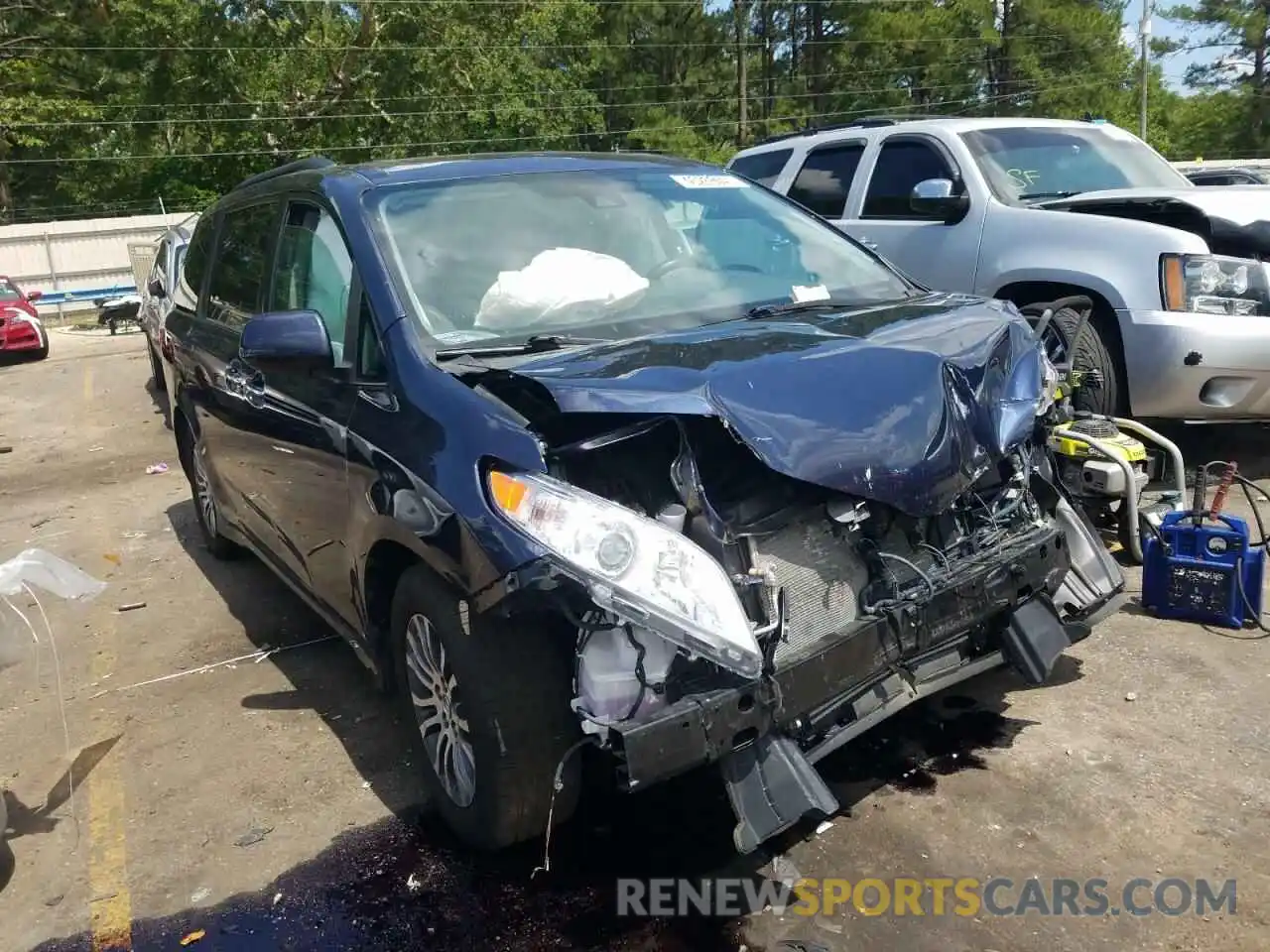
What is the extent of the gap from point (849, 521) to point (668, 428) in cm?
56

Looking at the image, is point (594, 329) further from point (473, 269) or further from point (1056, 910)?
point (1056, 910)

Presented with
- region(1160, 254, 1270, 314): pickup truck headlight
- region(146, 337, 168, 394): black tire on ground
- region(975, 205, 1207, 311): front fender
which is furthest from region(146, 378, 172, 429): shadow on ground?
region(1160, 254, 1270, 314): pickup truck headlight

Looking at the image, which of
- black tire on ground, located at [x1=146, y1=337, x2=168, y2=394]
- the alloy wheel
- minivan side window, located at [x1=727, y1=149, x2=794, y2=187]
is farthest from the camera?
black tire on ground, located at [x1=146, y1=337, x2=168, y2=394]

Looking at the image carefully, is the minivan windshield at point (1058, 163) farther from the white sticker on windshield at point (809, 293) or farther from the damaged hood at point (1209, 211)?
the white sticker on windshield at point (809, 293)

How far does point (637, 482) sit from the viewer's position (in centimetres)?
286

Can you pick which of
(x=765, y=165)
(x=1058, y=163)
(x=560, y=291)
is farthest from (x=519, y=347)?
(x=765, y=165)

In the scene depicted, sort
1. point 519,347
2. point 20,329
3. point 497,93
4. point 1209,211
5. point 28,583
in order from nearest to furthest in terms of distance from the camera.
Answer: point 519,347
point 28,583
point 1209,211
point 20,329
point 497,93

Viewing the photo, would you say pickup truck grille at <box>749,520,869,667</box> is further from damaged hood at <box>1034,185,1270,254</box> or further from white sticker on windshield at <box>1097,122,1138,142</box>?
white sticker on windshield at <box>1097,122,1138,142</box>

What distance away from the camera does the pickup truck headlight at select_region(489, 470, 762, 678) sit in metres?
2.53

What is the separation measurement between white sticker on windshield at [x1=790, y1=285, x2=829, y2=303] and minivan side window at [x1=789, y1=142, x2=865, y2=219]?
398 cm

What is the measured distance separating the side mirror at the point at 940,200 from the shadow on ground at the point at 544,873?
3.82 meters

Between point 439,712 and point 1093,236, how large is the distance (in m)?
4.76

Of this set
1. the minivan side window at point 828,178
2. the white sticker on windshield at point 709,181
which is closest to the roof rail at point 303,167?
the white sticker on windshield at point 709,181

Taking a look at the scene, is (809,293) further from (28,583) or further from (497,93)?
(497,93)
